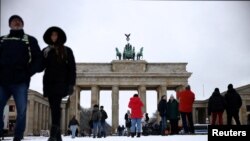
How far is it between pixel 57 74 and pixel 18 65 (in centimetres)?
69

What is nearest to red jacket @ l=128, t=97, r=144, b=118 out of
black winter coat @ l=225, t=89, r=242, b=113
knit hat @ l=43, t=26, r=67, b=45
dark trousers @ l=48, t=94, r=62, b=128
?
black winter coat @ l=225, t=89, r=242, b=113

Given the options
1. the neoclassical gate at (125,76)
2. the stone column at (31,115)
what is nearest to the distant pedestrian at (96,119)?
the neoclassical gate at (125,76)

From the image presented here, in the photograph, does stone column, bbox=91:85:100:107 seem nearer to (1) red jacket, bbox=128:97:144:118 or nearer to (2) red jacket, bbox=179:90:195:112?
(1) red jacket, bbox=128:97:144:118

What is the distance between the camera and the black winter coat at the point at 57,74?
21.4 feet

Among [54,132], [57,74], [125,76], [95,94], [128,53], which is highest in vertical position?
[128,53]

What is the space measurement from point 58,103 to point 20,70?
852 millimetres

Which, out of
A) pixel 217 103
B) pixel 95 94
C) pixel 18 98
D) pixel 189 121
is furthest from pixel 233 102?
pixel 95 94

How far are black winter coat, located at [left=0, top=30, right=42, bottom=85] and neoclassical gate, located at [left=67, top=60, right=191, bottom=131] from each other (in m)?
39.0

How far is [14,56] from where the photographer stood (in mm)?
6602

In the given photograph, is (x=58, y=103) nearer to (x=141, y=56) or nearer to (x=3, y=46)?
(x=3, y=46)

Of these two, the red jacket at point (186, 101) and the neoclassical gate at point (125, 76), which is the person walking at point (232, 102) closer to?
the red jacket at point (186, 101)

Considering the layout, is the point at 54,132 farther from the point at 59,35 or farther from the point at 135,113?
the point at 135,113

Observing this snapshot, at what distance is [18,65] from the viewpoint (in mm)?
6594

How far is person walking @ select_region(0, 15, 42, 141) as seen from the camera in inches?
257
